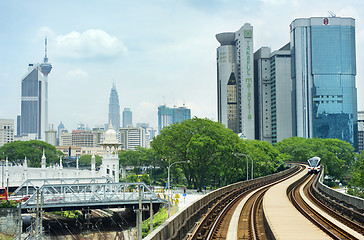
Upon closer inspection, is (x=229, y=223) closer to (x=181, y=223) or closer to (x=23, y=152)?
(x=181, y=223)

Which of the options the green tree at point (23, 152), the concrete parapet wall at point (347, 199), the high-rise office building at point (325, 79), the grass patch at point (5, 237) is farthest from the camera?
the high-rise office building at point (325, 79)

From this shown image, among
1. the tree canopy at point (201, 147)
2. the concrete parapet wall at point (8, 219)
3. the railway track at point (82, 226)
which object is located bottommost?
the railway track at point (82, 226)

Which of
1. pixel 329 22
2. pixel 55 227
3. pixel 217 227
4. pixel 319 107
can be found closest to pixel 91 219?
pixel 55 227

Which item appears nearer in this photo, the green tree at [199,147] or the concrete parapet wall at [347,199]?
the concrete parapet wall at [347,199]

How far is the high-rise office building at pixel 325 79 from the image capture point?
18888cm

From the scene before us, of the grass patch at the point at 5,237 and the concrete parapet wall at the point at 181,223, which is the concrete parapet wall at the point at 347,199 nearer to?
the concrete parapet wall at the point at 181,223

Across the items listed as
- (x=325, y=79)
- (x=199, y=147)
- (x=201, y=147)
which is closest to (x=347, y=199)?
(x=201, y=147)

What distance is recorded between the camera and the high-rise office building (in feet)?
620

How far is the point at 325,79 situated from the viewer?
19188cm

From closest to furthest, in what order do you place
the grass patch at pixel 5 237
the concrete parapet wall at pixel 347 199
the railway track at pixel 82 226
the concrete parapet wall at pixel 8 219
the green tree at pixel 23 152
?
the concrete parapet wall at pixel 347 199
the grass patch at pixel 5 237
the concrete parapet wall at pixel 8 219
the railway track at pixel 82 226
the green tree at pixel 23 152

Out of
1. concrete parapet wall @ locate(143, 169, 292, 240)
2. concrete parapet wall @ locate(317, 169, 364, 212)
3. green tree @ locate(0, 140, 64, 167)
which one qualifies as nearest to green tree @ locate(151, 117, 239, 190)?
concrete parapet wall @ locate(317, 169, 364, 212)

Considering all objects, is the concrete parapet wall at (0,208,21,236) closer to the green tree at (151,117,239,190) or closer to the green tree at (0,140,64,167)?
the green tree at (151,117,239,190)

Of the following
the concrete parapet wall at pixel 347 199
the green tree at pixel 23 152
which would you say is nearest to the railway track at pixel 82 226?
the concrete parapet wall at pixel 347 199

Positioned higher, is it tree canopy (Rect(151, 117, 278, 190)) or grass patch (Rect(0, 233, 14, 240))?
tree canopy (Rect(151, 117, 278, 190))
